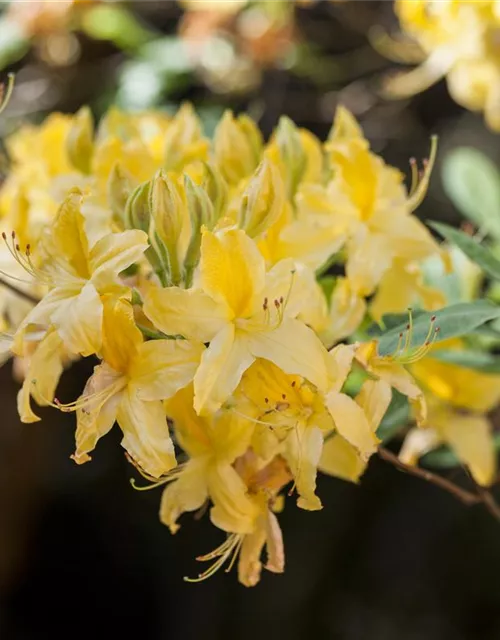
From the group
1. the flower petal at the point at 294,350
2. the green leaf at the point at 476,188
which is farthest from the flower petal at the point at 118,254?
the green leaf at the point at 476,188

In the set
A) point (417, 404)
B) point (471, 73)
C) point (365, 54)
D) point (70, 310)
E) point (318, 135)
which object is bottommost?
point (318, 135)

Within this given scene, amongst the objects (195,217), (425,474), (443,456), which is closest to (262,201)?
(195,217)

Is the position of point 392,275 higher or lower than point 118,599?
higher

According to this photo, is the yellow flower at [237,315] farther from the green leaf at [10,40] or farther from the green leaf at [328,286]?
the green leaf at [10,40]

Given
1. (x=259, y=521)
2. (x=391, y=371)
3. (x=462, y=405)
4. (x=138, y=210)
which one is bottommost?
(x=462, y=405)

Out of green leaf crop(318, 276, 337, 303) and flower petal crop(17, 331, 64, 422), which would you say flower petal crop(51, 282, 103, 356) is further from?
green leaf crop(318, 276, 337, 303)

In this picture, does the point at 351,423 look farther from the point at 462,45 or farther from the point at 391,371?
the point at 462,45

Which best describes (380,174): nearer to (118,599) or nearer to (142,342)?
(142,342)

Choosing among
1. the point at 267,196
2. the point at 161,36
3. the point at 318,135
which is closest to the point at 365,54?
the point at 318,135
